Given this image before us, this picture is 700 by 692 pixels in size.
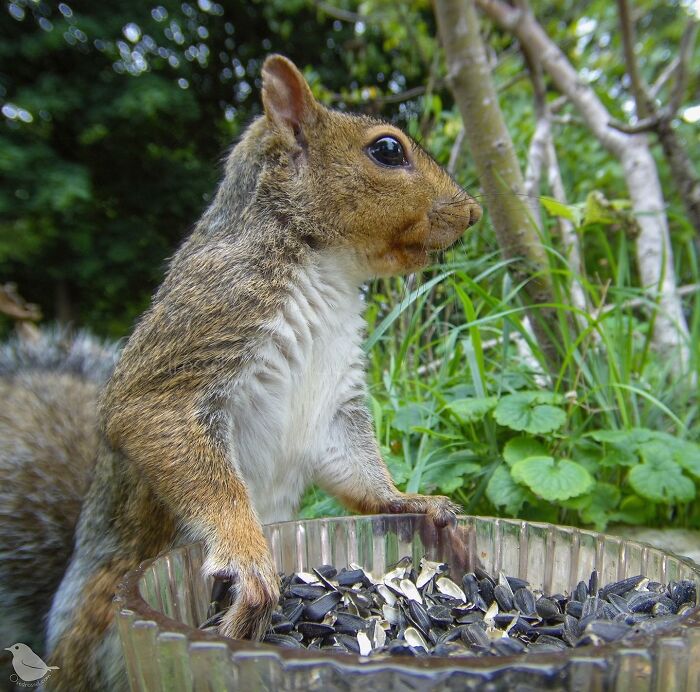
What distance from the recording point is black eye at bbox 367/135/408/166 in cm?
94

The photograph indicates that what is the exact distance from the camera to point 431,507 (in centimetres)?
83

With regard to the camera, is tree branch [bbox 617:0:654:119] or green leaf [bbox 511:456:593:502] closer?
green leaf [bbox 511:456:593:502]

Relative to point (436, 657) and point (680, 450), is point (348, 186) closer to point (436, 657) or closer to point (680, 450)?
point (436, 657)

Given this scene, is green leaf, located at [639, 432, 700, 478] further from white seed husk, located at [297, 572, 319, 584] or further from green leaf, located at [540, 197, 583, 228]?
white seed husk, located at [297, 572, 319, 584]

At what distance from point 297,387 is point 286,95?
41 centimetres

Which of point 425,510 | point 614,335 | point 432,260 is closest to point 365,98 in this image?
point 614,335

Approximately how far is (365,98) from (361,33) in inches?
94.5

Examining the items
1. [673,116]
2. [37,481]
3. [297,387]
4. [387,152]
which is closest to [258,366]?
[297,387]

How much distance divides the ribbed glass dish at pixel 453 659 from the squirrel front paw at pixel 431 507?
49 millimetres

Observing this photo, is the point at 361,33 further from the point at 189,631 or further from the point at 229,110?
the point at 189,631

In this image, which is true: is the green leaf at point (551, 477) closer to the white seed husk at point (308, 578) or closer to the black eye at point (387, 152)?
the white seed husk at point (308, 578)

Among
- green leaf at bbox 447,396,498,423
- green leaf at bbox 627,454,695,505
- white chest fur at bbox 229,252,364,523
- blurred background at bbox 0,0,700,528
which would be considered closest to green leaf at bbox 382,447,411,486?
blurred background at bbox 0,0,700,528

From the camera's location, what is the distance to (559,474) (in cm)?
104

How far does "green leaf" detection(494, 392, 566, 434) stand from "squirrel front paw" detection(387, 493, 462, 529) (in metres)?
0.30
